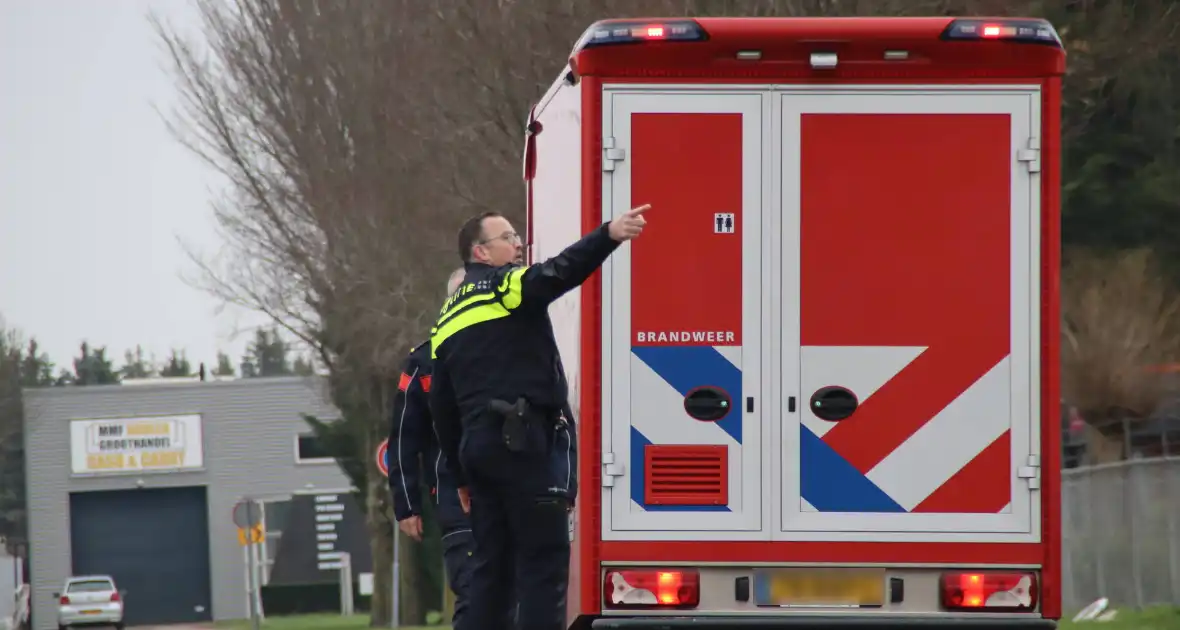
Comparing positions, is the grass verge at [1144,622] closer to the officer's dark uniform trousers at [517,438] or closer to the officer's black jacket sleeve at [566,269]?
the officer's dark uniform trousers at [517,438]

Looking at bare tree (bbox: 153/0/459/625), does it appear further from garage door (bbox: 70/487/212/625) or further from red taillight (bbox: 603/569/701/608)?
garage door (bbox: 70/487/212/625)

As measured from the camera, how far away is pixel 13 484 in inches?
3922

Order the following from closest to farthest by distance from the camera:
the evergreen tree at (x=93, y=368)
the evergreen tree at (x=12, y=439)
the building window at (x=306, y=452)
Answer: the building window at (x=306, y=452)
the evergreen tree at (x=12, y=439)
the evergreen tree at (x=93, y=368)

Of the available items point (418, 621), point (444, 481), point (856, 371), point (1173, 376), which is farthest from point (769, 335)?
point (418, 621)

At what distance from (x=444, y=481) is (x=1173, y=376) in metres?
12.1

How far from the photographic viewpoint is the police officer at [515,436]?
279 inches

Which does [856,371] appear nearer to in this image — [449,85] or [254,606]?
[449,85]

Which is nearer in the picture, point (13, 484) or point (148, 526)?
point (148, 526)

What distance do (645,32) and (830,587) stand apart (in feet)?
7.04

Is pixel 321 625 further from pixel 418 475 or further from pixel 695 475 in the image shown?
pixel 695 475

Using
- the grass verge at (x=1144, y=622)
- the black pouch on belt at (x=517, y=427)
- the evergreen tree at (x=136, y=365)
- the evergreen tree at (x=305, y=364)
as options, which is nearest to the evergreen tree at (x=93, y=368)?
the evergreen tree at (x=136, y=365)

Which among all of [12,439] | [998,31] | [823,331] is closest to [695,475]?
[823,331]

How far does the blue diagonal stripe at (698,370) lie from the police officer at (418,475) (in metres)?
1.59

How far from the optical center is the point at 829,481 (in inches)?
294
